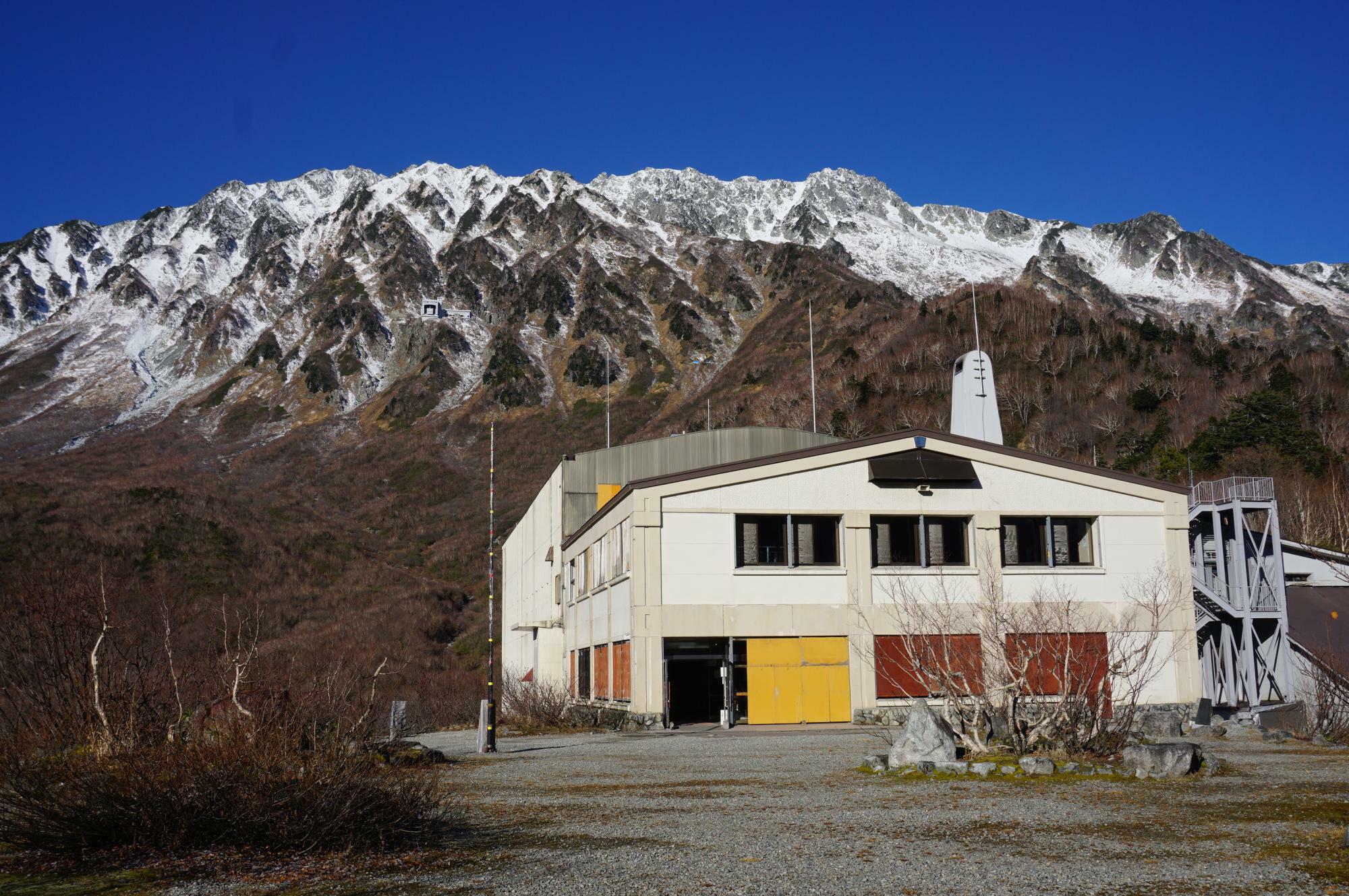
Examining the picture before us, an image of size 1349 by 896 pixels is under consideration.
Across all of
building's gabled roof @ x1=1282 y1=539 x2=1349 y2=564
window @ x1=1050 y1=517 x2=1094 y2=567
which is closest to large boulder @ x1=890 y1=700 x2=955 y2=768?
window @ x1=1050 y1=517 x2=1094 y2=567

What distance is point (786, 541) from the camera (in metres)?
31.0

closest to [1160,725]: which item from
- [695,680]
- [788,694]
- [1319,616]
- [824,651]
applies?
[824,651]

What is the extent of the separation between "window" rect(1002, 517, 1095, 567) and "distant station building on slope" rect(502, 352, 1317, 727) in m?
0.04

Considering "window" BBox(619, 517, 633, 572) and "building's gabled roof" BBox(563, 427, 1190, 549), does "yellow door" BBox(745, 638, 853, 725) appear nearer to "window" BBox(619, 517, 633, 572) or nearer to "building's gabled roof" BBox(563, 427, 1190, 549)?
"window" BBox(619, 517, 633, 572)

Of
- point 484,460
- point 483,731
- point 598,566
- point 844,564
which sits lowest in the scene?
point 483,731

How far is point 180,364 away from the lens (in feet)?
645

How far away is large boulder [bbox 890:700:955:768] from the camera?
15.3 meters

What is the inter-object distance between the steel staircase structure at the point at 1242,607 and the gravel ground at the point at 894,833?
18.5m

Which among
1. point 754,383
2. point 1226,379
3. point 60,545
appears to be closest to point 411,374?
point 754,383

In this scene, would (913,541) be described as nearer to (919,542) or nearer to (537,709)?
(919,542)

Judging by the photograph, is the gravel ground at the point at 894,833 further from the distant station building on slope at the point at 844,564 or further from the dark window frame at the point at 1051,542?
the dark window frame at the point at 1051,542

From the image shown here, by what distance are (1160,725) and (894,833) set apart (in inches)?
438

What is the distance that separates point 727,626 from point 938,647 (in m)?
5.35

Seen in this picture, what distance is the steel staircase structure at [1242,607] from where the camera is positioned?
3416 centimetres
